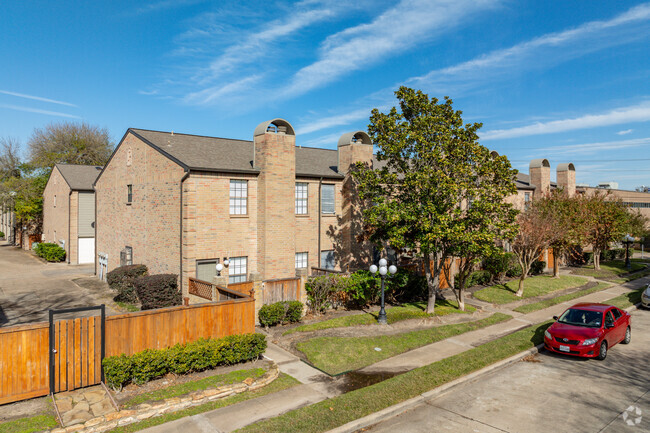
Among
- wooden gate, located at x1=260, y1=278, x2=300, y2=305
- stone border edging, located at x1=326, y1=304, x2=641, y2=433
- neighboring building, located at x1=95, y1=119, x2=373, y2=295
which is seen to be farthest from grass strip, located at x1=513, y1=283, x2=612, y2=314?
wooden gate, located at x1=260, y1=278, x2=300, y2=305

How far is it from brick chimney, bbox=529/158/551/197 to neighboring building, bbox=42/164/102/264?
40506 millimetres

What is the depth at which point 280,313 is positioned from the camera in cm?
1738

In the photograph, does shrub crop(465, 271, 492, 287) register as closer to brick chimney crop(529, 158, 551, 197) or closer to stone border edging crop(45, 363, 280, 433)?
brick chimney crop(529, 158, 551, 197)

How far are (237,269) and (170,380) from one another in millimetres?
9577

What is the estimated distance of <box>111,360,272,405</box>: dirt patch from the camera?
34.9 feet

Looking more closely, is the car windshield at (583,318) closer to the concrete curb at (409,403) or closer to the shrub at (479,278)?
the concrete curb at (409,403)

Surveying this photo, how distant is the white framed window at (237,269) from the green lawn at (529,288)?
1361cm

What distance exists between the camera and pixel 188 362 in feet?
38.9

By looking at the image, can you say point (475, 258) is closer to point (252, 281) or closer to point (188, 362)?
point (252, 281)

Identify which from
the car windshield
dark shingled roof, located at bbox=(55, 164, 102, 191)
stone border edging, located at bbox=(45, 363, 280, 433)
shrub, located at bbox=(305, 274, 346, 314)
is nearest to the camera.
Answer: stone border edging, located at bbox=(45, 363, 280, 433)

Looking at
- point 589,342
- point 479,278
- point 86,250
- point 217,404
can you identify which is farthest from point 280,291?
point 86,250

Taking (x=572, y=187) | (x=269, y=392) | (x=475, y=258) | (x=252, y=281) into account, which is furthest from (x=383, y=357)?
(x=572, y=187)

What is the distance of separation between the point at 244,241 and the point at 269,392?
10.7 m

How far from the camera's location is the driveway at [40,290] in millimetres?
19656
